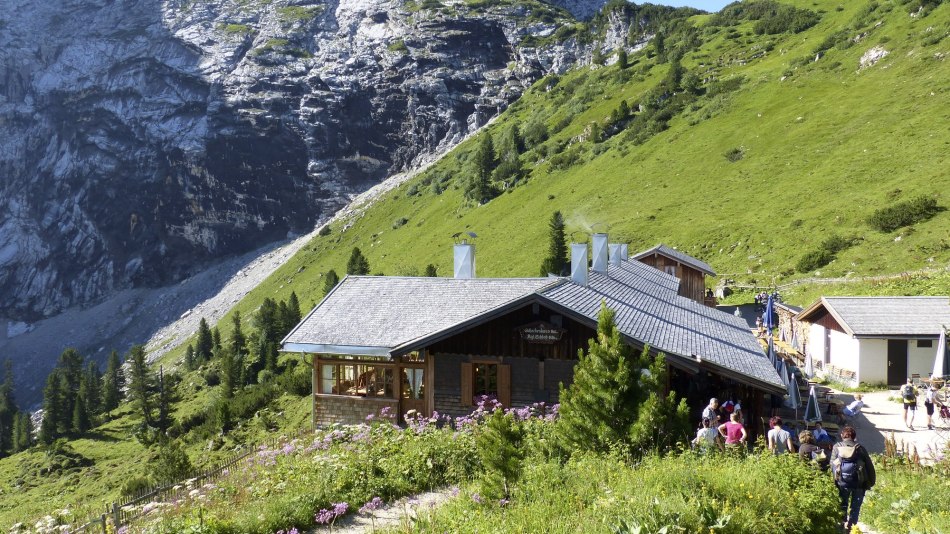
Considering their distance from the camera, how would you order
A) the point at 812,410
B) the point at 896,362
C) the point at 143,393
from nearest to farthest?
1. the point at 812,410
2. the point at 896,362
3. the point at 143,393

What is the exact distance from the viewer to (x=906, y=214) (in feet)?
155

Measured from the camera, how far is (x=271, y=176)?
16012 centimetres

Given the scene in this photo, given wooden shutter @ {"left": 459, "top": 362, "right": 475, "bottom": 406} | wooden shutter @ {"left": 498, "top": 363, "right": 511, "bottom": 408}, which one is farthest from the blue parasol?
wooden shutter @ {"left": 459, "top": 362, "right": 475, "bottom": 406}

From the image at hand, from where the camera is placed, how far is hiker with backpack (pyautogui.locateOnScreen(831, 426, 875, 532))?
9383 mm

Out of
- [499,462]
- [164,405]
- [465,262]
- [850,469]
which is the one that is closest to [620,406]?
[499,462]

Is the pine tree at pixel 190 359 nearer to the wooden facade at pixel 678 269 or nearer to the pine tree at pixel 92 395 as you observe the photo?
the pine tree at pixel 92 395

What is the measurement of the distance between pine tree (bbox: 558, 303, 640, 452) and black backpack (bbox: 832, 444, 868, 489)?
3289 mm

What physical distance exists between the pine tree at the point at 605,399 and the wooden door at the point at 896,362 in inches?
826

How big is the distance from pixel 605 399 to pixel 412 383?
1018 centimetres

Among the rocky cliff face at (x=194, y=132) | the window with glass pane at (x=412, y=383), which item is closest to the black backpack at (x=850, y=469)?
the window with glass pane at (x=412, y=383)

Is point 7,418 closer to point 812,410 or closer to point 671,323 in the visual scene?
point 671,323

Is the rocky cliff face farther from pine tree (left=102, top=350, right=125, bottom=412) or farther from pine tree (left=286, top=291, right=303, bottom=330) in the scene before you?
pine tree (left=286, top=291, right=303, bottom=330)

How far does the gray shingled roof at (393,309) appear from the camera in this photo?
2106cm

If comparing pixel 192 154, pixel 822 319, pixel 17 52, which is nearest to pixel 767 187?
pixel 822 319
